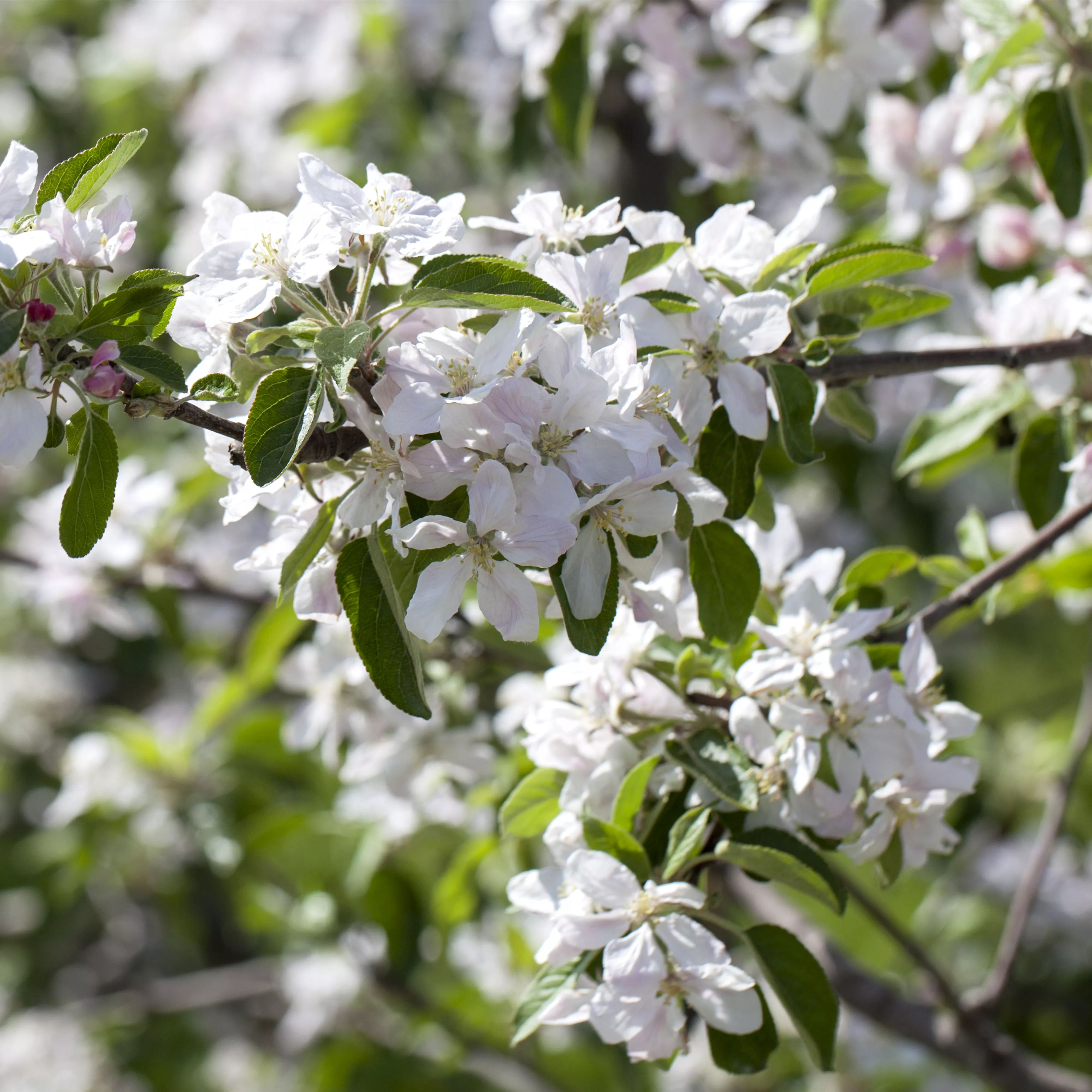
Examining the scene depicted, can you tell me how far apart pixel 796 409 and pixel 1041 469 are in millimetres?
413

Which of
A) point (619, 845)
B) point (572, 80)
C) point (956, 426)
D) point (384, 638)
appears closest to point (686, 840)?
point (619, 845)

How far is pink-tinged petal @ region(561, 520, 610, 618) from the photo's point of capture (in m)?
0.76

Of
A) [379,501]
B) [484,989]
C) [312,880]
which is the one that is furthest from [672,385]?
[484,989]

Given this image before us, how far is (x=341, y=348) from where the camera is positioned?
2.30ft

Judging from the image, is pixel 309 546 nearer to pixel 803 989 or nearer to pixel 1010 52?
pixel 803 989

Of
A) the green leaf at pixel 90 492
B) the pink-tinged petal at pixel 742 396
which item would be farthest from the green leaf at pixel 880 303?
the green leaf at pixel 90 492

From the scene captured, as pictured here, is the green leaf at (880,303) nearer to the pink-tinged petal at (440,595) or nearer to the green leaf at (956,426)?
the green leaf at (956,426)

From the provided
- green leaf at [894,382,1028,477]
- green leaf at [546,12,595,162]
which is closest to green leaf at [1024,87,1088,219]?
green leaf at [894,382,1028,477]

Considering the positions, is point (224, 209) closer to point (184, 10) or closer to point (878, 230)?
point (878, 230)

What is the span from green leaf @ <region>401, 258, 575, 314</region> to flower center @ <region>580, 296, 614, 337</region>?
0.23ft

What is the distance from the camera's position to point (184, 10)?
3.58m

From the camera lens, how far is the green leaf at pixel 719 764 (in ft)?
2.77

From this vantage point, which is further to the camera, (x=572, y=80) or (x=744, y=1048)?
(x=572, y=80)

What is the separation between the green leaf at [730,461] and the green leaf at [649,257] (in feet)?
0.38
